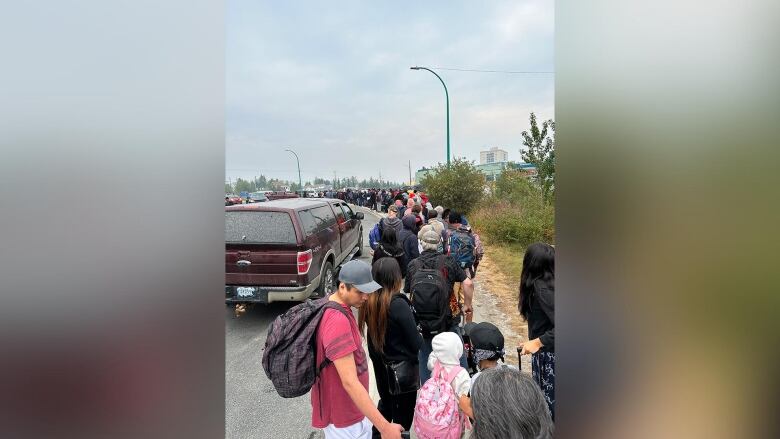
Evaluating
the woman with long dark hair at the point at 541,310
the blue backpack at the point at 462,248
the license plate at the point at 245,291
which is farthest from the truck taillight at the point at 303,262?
the woman with long dark hair at the point at 541,310

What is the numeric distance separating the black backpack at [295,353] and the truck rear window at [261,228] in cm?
362

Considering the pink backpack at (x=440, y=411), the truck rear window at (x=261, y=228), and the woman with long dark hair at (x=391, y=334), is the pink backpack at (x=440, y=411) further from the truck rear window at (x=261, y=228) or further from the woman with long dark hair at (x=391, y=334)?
the truck rear window at (x=261, y=228)

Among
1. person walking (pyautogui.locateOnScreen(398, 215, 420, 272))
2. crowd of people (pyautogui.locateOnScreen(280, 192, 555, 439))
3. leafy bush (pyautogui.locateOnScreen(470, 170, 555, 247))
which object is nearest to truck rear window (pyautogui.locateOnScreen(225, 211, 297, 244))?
person walking (pyautogui.locateOnScreen(398, 215, 420, 272))

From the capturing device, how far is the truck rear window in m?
5.39

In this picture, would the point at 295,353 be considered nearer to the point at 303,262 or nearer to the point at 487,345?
the point at 487,345

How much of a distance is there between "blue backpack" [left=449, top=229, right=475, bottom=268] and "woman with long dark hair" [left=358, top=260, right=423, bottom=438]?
2.52 m

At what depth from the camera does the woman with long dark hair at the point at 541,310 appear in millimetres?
2357

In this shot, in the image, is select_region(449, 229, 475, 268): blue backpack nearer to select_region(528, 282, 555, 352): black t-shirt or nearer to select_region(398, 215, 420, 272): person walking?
select_region(398, 215, 420, 272): person walking

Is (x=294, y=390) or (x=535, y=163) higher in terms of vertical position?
(x=535, y=163)

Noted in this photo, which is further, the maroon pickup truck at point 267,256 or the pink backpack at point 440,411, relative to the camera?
the maroon pickup truck at point 267,256
